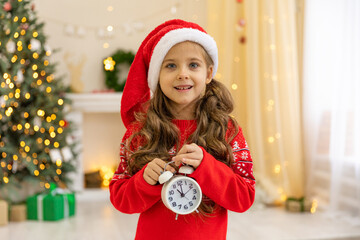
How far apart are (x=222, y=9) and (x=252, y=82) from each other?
2.46 ft

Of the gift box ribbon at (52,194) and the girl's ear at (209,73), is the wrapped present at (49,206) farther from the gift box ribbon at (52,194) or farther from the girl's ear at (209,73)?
the girl's ear at (209,73)

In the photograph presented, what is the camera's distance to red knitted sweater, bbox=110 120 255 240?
1.12 m

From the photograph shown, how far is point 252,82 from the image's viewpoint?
3873 mm

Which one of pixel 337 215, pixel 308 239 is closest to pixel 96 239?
pixel 308 239

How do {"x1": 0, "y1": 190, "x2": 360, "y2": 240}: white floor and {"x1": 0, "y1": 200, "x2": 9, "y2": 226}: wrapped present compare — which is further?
{"x1": 0, "y1": 200, "x2": 9, "y2": 226}: wrapped present

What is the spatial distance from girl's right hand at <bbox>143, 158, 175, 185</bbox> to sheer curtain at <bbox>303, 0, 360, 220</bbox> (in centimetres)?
240

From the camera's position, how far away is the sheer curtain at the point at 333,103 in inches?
123

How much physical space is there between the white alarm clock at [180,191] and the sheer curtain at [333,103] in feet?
7.73

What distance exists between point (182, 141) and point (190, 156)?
174mm

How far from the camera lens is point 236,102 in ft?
12.9

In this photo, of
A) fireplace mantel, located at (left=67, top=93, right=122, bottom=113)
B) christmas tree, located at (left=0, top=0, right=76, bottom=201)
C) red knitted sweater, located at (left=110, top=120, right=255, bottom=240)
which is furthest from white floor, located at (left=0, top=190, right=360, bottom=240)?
red knitted sweater, located at (left=110, top=120, right=255, bottom=240)

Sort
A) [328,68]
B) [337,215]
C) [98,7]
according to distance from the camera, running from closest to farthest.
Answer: [337,215]
[328,68]
[98,7]

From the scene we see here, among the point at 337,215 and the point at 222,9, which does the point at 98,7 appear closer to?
the point at 222,9

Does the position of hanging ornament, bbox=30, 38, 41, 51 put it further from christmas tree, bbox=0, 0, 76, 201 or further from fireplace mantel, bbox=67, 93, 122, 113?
fireplace mantel, bbox=67, 93, 122, 113
